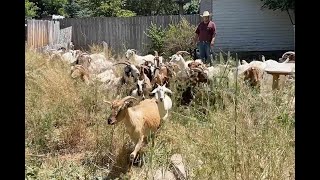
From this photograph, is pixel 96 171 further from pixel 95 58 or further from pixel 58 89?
pixel 95 58

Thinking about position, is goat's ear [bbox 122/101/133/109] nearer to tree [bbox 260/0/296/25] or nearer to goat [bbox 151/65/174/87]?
goat [bbox 151/65/174/87]

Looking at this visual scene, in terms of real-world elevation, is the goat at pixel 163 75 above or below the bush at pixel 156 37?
below

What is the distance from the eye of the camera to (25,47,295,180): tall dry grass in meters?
3.16

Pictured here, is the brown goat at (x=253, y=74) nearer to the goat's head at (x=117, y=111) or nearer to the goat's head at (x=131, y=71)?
the goat's head at (x=131, y=71)

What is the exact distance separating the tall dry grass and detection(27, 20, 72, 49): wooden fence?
7696 millimetres

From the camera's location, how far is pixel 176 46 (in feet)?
55.0

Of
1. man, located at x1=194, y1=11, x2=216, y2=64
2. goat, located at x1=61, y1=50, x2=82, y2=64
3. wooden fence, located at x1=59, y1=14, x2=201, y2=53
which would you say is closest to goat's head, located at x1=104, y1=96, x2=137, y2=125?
goat, located at x1=61, y1=50, x2=82, y2=64

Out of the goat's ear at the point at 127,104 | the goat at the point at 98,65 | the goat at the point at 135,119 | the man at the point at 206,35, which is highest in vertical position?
the man at the point at 206,35

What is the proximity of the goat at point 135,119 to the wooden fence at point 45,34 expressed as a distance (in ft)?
29.6

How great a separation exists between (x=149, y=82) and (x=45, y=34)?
10.9 metres

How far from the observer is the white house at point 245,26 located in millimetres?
20188

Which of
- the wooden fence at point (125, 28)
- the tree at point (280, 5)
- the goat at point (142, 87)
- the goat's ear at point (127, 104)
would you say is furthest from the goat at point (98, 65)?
the tree at point (280, 5)

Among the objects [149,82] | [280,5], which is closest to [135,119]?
[149,82]
